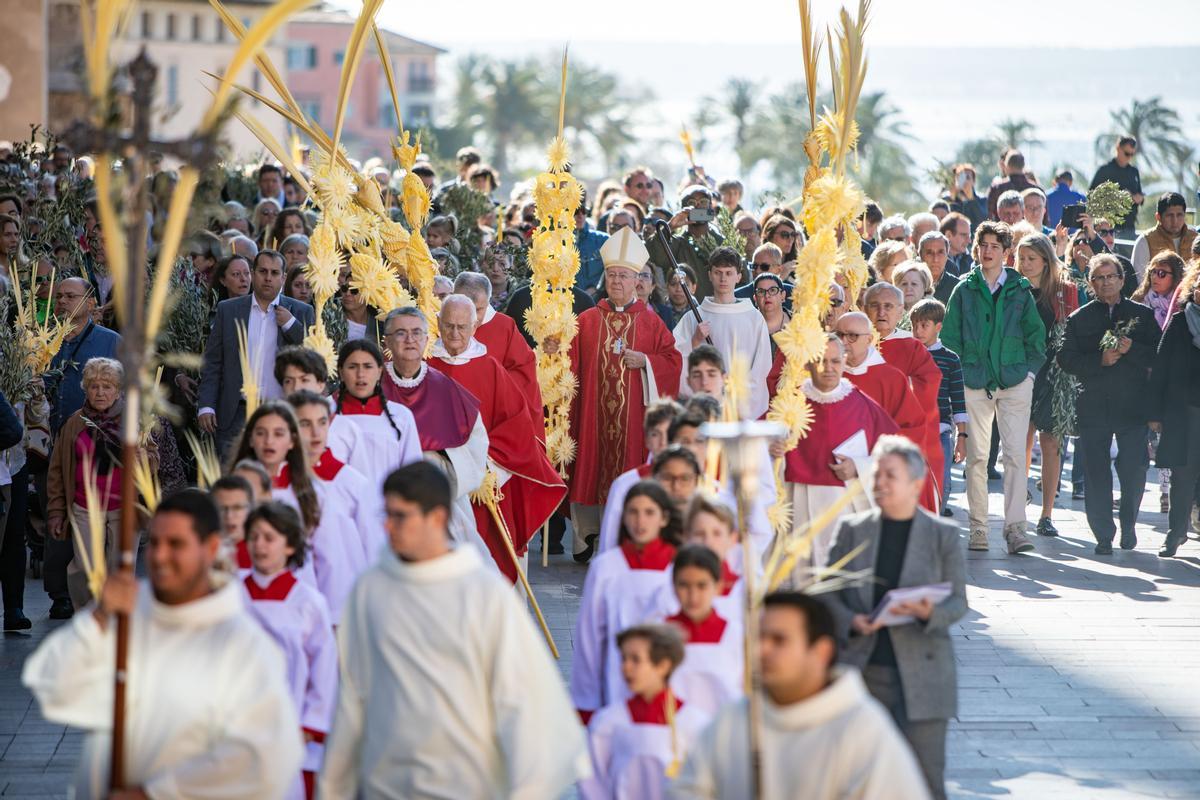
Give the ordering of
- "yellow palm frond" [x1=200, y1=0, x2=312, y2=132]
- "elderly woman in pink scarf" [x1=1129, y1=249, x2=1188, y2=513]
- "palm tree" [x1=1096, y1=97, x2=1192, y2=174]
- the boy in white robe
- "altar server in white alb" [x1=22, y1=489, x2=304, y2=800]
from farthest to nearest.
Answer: "palm tree" [x1=1096, y1=97, x2=1192, y2=174]
"elderly woman in pink scarf" [x1=1129, y1=249, x2=1188, y2=513]
"yellow palm frond" [x1=200, y1=0, x2=312, y2=132]
"altar server in white alb" [x1=22, y1=489, x2=304, y2=800]
the boy in white robe

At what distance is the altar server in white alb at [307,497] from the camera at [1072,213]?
36.5 ft

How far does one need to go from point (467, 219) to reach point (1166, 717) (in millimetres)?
9513

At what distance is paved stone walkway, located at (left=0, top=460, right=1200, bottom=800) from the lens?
24.9 ft

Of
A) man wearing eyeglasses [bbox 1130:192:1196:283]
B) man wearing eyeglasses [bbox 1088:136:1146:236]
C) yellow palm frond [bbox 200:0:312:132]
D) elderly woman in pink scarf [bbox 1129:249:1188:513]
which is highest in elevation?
man wearing eyeglasses [bbox 1088:136:1146:236]

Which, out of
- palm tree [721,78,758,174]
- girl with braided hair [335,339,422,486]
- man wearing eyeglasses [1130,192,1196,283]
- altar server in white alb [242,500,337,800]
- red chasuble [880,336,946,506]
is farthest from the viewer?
palm tree [721,78,758,174]

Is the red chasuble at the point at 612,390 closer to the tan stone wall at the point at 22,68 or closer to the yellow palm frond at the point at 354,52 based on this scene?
the yellow palm frond at the point at 354,52

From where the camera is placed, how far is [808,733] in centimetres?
445

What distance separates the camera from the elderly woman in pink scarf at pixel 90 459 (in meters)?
9.31

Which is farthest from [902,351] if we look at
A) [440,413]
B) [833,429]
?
[440,413]

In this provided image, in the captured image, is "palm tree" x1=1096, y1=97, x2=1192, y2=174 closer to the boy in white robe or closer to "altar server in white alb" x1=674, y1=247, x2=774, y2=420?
"altar server in white alb" x1=674, y1=247, x2=774, y2=420

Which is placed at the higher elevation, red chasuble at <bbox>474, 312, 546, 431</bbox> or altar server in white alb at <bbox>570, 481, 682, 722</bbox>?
red chasuble at <bbox>474, 312, 546, 431</bbox>

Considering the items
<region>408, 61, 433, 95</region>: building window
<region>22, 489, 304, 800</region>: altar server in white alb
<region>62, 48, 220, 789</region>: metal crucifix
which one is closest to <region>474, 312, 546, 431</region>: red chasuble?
<region>22, 489, 304, 800</region>: altar server in white alb

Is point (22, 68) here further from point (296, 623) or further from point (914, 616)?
point (914, 616)

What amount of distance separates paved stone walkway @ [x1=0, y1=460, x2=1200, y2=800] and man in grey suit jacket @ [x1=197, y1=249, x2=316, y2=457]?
151cm
